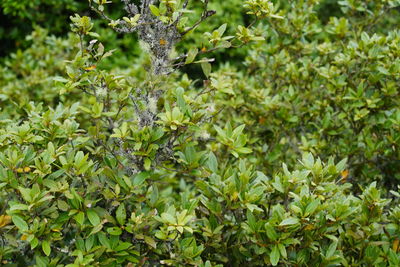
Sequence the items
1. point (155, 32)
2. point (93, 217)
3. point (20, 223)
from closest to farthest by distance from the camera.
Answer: point (20, 223) < point (93, 217) < point (155, 32)

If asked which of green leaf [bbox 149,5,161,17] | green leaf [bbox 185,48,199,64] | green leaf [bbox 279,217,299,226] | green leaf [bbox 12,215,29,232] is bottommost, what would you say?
green leaf [bbox 279,217,299,226]

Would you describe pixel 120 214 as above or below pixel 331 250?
above

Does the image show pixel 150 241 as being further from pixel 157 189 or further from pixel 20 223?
pixel 20 223

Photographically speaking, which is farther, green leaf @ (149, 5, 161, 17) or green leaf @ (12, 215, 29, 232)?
green leaf @ (149, 5, 161, 17)

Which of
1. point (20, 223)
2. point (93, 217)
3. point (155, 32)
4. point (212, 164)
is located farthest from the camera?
point (212, 164)

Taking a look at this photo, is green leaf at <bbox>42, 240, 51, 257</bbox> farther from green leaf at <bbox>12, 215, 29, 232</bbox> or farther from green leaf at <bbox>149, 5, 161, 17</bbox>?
green leaf at <bbox>149, 5, 161, 17</bbox>

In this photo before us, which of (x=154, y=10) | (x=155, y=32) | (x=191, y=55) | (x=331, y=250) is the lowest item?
(x=331, y=250)

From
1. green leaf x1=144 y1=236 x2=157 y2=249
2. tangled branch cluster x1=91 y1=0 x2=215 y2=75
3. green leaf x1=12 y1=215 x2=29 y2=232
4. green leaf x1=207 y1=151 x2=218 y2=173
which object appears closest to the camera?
green leaf x1=12 y1=215 x2=29 y2=232

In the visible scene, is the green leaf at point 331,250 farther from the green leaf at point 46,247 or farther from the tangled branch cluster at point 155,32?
the green leaf at point 46,247

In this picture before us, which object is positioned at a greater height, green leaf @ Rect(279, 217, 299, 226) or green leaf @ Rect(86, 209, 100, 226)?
green leaf @ Rect(86, 209, 100, 226)

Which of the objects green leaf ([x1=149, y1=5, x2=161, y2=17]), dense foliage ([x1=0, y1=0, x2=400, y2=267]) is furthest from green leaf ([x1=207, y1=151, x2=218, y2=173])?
green leaf ([x1=149, y1=5, x2=161, y2=17])

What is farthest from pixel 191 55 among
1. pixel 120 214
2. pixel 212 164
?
pixel 120 214

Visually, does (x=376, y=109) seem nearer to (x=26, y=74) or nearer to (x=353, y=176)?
(x=353, y=176)

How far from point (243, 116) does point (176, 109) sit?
5.13 ft
